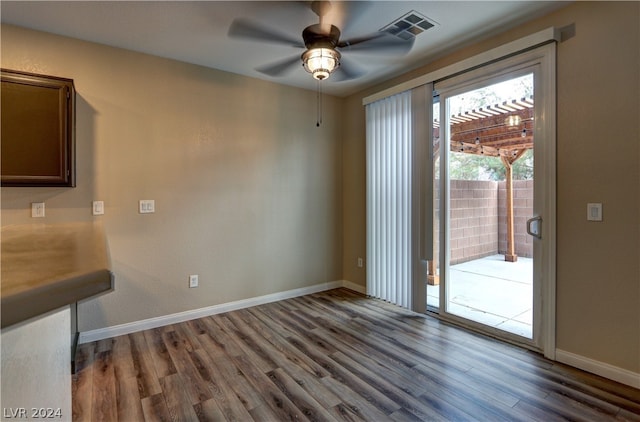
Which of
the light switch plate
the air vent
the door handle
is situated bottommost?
the door handle

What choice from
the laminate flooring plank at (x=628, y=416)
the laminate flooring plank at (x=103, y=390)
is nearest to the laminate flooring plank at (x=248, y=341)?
the laminate flooring plank at (x=103, y=390)

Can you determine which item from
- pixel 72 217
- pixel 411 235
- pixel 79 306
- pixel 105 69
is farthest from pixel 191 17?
pixel 411 235

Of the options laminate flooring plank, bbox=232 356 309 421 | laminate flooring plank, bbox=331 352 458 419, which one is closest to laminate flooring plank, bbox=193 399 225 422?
laminate flooring plank, bbox=232 356 309 421

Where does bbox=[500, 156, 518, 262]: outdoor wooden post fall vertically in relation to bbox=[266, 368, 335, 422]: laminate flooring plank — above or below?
above

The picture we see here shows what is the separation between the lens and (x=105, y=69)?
271cm

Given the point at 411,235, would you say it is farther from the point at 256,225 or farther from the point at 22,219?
the point at 22,219

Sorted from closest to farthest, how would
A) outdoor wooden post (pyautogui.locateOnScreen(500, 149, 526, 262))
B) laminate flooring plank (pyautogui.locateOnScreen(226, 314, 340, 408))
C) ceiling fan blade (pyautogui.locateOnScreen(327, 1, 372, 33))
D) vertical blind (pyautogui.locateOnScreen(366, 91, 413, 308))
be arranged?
laminate flooring plank (pyautogui.locateOnScreen(226, 314, 340, 408))
ceiling fan blade (pyautogui.locateOnScreen(327, 1, 372, 33))
outdoor wooden post (pyautogui.locateOnScreen(500, 149, 526, 262))
vertical blind (pyautogui.locateOnScreen(366, 91, 413, 308))

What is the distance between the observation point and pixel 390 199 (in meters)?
3.55

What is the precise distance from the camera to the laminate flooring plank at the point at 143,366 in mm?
1987

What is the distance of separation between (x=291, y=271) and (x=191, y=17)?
9.26 feet

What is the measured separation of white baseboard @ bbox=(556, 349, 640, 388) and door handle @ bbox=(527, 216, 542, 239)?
0.89m

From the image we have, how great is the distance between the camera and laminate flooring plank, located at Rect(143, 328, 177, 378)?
7.25 feet

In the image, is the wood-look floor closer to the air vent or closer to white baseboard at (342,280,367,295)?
white baseboard at (342,280,367,295)

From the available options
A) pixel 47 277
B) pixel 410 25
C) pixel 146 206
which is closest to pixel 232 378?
pixel 146 206
